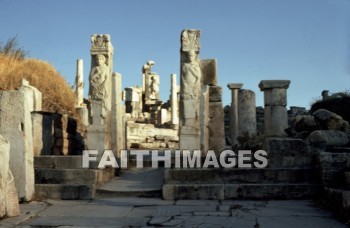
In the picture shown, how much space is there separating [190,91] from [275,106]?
13.9ft

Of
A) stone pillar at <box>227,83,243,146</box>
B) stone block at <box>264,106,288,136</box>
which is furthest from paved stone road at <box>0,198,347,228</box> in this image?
stone pillar at <box>227,83,243,146</box>

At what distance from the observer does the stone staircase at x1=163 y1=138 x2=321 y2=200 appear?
7.56m

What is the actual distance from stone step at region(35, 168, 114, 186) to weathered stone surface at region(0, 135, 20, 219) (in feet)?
6.95

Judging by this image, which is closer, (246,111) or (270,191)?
(270,191)

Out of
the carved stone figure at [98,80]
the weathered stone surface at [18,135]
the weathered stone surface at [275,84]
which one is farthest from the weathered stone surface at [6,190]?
the weathered stone surface at [275,84]

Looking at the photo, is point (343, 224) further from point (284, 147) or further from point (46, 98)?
point (46, 98)

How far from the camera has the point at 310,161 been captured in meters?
8.27

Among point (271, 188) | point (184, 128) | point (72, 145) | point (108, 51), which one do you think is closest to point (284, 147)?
point (271, 188)

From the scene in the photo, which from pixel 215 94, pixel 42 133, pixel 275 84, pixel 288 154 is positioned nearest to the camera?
pixel 288 154

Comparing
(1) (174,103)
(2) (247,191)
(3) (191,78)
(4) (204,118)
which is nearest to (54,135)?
(3) (191,78)

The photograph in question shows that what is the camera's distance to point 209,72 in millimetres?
12711

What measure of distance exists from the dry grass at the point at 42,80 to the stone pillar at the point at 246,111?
6.49 m

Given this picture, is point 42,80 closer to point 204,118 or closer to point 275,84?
point 204,118

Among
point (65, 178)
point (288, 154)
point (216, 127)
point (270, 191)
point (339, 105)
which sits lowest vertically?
point (270, 191)
